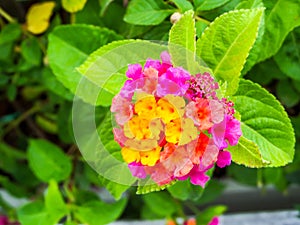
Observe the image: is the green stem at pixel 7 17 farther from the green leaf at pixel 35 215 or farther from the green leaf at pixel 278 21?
the green leaf at pixel 278 21

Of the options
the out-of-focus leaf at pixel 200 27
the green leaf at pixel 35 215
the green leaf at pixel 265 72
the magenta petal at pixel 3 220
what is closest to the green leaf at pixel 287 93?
the green leaf at pixel 265 72

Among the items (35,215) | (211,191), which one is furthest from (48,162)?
(211,191)

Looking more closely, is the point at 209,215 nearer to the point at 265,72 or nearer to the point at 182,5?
the point at 265,72

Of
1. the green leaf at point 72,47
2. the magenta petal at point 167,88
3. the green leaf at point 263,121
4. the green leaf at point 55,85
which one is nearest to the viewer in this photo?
the magenta petal at point 167,88

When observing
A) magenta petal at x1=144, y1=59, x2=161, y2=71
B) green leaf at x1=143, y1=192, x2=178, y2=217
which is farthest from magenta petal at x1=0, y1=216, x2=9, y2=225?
magenta petal at x1=144, y1=59, x2=161, y2=71

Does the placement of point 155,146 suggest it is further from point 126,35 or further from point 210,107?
point 126,35

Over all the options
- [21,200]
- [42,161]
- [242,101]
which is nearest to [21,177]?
[21,200]

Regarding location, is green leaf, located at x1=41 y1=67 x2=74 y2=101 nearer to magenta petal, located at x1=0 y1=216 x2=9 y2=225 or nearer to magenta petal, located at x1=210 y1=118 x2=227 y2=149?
magenta petal, located at x1=0 y1=216 x2=9 y2=225
